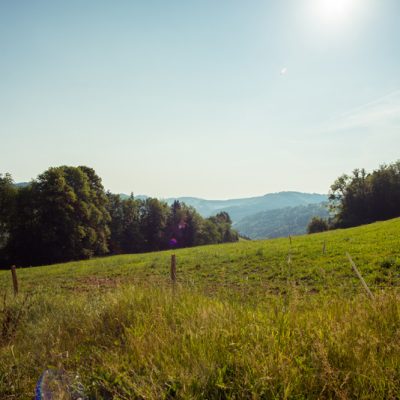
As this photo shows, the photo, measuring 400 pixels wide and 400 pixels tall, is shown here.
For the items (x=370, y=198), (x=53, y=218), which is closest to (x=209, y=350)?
(x=53, y=218)

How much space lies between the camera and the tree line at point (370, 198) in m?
64.9

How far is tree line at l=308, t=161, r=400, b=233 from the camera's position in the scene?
6494 centimetres

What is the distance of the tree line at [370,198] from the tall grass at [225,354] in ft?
230

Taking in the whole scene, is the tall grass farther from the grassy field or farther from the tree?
the tree

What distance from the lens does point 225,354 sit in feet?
11.4

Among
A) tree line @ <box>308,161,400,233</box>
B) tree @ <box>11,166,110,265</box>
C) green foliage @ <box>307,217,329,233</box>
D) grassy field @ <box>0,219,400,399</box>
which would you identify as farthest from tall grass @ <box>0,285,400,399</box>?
green foliage @ <box>307,217,329,233</box>

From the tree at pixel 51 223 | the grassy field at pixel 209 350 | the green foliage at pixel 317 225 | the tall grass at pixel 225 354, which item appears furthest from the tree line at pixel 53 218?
the green foliage at pixel 317 225

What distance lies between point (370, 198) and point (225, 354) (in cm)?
7601

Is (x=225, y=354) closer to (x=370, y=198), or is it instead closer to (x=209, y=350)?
(x=209, y=350)

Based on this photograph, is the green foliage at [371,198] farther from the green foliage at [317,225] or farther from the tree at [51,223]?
the tree at [51,223]

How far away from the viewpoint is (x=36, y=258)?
45875 millimetres

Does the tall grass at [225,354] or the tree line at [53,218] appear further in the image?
the tree line at [53,218]

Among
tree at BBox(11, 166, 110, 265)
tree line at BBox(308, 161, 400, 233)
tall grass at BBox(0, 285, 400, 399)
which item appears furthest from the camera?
tree line at BBox(308, 161, 400, 233)

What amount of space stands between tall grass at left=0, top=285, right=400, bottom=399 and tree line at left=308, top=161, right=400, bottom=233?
70.1 meters
